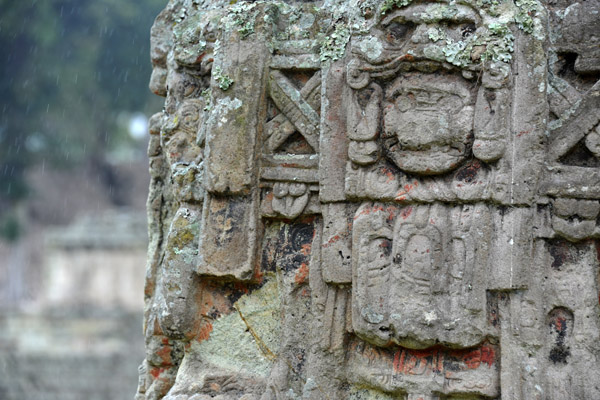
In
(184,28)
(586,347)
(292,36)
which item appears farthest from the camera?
(184,28)

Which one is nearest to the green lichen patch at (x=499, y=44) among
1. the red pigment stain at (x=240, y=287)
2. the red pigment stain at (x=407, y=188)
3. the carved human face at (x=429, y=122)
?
the carved human face at (x=429, y=122)

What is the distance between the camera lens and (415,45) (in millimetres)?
2838

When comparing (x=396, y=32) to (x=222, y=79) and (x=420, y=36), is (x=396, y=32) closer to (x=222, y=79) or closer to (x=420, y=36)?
(x=420, y=36)

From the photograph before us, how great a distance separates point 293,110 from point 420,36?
1.89 feet

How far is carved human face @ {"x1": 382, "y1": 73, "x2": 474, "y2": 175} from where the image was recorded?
2.83 meters

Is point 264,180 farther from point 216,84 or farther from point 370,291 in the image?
point 370,291

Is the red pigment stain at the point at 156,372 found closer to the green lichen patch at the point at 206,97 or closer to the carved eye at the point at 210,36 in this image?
the green lichen patch at the point at 206,97

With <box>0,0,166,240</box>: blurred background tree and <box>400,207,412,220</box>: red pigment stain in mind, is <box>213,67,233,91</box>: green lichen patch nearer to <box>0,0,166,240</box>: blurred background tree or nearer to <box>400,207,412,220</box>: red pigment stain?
<box>400,207,412,220</box>: red pigment stain

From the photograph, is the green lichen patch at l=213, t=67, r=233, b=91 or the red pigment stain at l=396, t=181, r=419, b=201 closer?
the red pigment stain at l=396, t=181, r=419, b=201

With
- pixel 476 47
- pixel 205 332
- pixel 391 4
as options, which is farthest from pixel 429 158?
pixel 205 332

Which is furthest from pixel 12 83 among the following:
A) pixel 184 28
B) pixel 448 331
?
pixel 448 331

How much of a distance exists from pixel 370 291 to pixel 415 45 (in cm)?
84

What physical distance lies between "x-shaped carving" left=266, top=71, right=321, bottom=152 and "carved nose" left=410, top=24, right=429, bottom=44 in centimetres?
43

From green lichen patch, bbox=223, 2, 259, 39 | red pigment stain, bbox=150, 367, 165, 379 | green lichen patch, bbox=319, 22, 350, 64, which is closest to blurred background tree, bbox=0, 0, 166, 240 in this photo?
red pigment stain, bbox=150, 367, 165, 379
